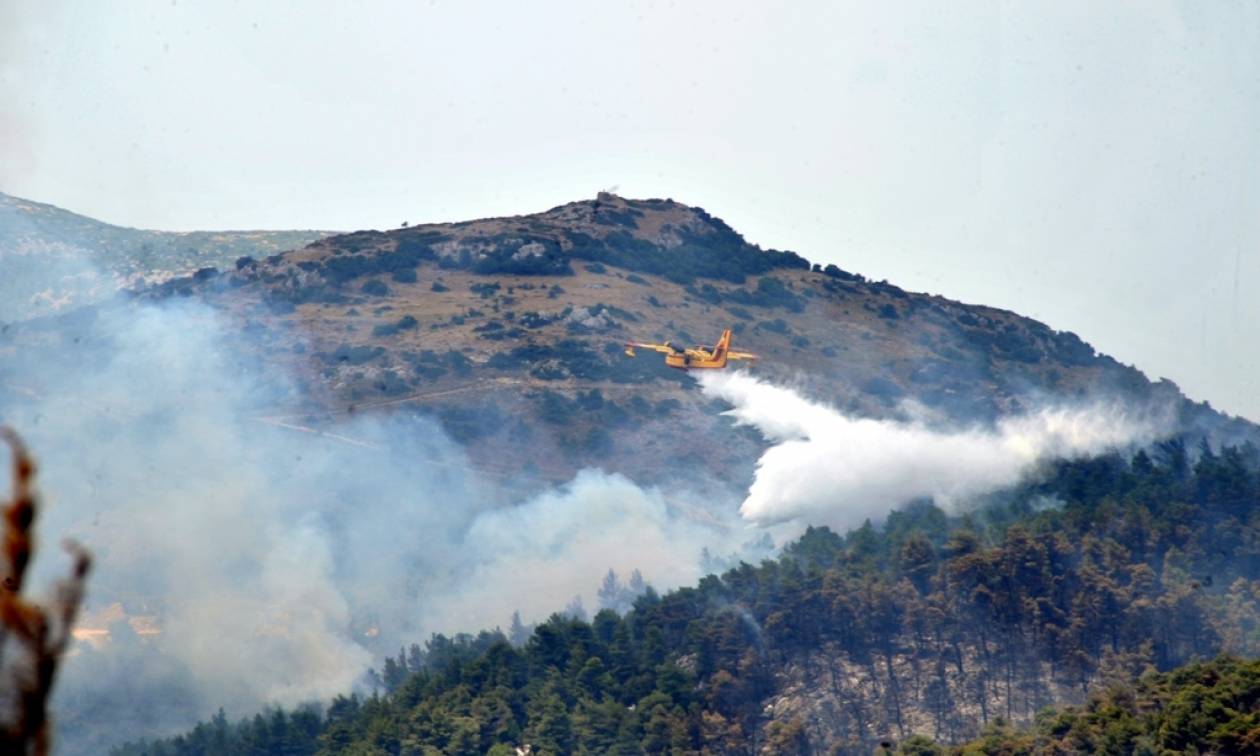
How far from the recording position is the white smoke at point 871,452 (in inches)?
5723

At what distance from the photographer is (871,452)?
150 m

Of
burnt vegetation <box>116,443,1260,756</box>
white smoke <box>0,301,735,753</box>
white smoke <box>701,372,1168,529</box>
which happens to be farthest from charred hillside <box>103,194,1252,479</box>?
burnt vegetation <box>116,443,1260,756</box>

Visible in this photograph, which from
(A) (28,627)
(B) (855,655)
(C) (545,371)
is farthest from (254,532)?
(A) (28,627)

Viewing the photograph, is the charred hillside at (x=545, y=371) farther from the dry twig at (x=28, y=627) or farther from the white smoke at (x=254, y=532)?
the dry twig at (x=28, y=627)

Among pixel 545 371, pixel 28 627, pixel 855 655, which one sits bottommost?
pixel 855 655

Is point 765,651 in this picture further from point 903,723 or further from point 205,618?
point 205,618

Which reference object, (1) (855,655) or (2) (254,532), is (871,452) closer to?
(1) (855,655)

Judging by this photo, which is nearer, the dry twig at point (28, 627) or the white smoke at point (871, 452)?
the dry twig at point (28, 627)

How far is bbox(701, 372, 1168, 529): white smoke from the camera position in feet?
477

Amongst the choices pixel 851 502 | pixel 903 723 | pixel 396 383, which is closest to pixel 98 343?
pixel 396 383

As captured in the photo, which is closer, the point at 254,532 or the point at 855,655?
the point at 855,655

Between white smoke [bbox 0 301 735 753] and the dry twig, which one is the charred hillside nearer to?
white smoke [bbox 0 301 735 753]

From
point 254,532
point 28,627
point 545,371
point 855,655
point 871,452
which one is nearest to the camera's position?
point 28,627

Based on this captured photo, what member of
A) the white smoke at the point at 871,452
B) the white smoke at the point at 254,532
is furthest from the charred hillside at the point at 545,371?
the white smoke at the point at 254,532
